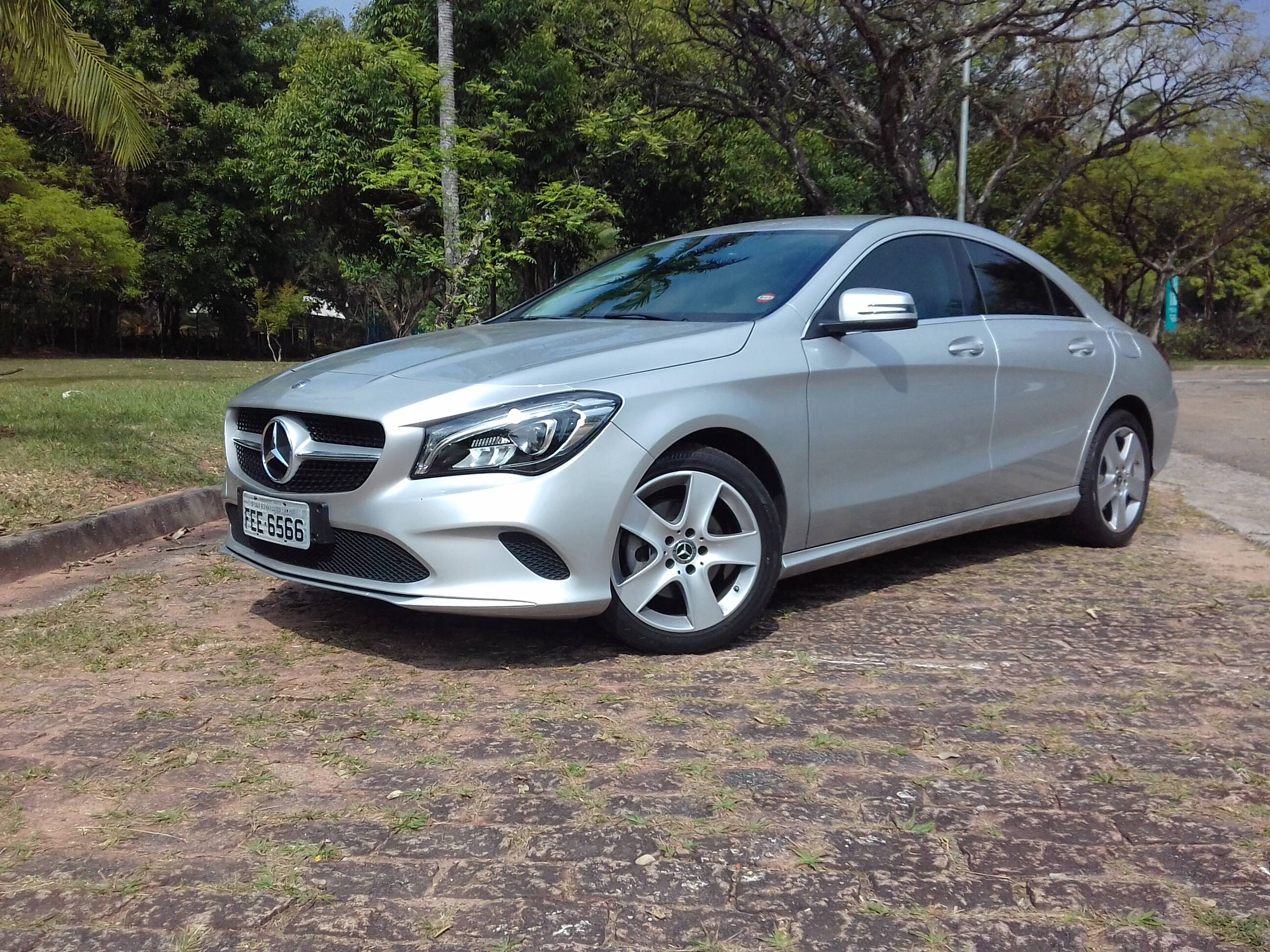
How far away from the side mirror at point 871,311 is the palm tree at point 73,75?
6.83m

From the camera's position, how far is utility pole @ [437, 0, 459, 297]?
51.6 ft

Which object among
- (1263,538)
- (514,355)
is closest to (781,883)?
(514,355)

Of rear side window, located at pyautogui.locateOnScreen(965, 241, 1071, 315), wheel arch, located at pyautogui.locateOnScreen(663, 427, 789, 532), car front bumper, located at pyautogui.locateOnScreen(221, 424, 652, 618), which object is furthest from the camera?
rear side window, located at pyautogui.locateOnScreen(965, 241, 1071, 315)

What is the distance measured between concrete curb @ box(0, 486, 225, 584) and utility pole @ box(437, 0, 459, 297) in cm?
739

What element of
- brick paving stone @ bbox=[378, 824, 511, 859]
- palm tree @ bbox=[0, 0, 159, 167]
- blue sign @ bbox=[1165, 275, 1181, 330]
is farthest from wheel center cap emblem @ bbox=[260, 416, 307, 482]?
blue sign @ bbox=[1165, 275, 1181, 330]

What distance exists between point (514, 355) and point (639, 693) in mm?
1206

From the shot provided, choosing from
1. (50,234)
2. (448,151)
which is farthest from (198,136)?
(448,151)

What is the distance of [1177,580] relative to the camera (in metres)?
5.37

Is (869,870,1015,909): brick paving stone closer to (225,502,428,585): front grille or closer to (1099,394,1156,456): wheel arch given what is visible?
(225,502,428,585): front grille

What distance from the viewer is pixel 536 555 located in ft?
12.4

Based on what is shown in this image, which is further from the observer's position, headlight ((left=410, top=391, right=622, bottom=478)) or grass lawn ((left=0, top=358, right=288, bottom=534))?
grass lawn ((left=0, top=358, right=288, bottom=534))

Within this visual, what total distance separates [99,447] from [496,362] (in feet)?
14.4

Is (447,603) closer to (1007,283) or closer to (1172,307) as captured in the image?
(1007,283)

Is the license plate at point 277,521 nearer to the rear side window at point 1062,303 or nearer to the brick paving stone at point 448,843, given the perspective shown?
the brick paving stone at point 448,843
